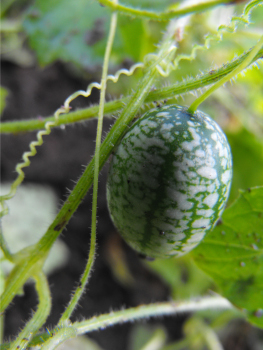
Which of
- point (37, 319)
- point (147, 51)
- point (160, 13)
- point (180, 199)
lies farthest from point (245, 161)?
point (37, 319)

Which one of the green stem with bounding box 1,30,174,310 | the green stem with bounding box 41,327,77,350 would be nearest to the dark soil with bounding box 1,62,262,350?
the green stem with bounding box 1,30,174,310

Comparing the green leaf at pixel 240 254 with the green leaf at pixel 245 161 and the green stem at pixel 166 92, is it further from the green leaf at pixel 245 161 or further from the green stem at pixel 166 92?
the green leaf at pixel 245 161

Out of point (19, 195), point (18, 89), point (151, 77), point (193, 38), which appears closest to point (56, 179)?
point (19, 195)

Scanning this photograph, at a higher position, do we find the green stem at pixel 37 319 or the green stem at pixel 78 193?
the green stem at pixel 78 193

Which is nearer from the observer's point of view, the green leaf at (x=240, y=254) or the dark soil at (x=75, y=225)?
the green leaf at (x=240, y=254)

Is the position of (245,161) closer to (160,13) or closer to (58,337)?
(160,13)

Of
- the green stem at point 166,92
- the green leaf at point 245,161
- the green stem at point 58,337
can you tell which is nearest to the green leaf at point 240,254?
the green stem at point 166,92
